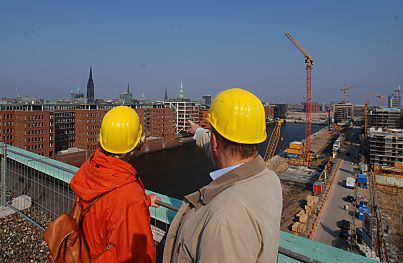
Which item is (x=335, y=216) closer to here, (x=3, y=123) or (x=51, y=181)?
(x=51, y=181)

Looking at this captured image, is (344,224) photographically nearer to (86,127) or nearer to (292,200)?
(292,200)

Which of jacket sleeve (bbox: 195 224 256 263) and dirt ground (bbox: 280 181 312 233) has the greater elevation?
jacket sleeve (bbox: 195 224 256 263)

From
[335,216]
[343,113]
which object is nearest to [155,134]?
[335,216]

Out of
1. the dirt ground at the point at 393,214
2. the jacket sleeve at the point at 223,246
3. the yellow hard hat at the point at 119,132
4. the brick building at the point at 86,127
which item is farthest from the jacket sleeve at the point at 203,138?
the brick building at the point at 86,127

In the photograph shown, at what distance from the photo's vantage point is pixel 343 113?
52094mm

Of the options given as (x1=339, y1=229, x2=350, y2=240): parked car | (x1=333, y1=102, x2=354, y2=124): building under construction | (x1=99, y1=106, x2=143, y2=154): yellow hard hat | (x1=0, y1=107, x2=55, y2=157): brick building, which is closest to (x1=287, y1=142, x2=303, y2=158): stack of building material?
(x1=339, y1=229, x2=350, y2=240): parked car

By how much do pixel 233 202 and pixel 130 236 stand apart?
32cm

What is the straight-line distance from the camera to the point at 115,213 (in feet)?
2.17

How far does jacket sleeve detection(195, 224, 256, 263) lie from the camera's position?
41cm

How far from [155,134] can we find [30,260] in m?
19.9

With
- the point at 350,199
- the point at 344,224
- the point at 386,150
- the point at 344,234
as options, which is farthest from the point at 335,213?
the point at 386,150

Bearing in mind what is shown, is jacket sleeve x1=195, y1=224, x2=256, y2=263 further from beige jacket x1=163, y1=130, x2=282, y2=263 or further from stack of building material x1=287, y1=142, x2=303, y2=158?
stack of building material x1=287, y1=142, x2=303, y2=158

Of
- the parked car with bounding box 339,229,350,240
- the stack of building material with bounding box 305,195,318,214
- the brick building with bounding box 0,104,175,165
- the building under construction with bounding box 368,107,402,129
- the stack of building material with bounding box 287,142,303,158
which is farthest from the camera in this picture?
the building under construction with bounding box 368,107,402,129

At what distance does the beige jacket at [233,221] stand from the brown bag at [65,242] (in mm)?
253
